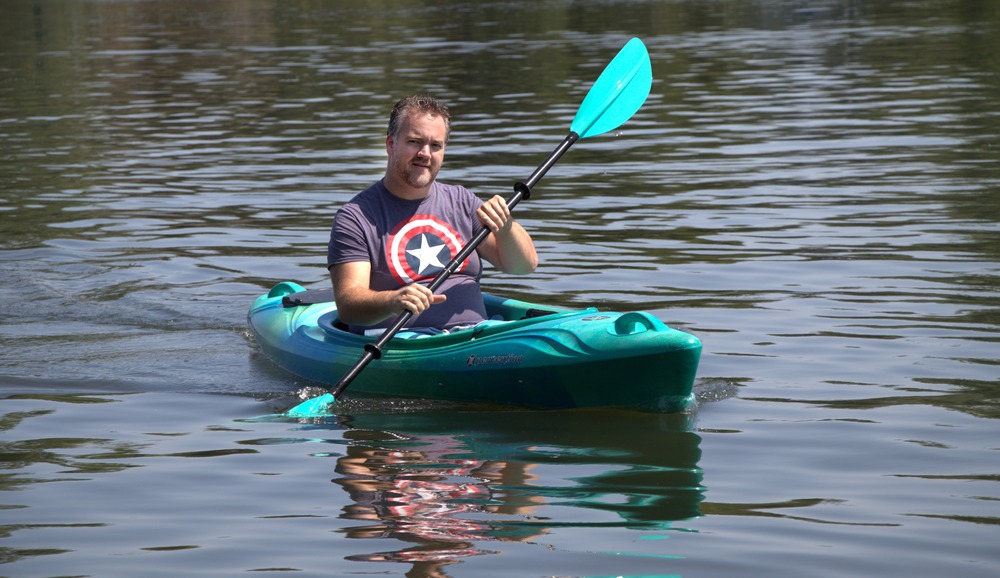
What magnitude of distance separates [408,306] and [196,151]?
380 inches

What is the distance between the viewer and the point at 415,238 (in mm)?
6727

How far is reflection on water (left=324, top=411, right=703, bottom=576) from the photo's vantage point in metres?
4.70

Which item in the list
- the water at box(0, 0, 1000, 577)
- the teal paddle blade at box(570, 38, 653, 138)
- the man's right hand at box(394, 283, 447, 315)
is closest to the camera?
the water at box(0, 0, 1000, 577)

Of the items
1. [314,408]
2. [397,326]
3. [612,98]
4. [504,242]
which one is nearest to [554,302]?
[612,98]

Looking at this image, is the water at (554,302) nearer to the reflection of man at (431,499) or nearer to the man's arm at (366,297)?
the reflection of man at (431,499)

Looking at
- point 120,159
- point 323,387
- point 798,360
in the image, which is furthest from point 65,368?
point 120,159

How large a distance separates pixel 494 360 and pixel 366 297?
2.06 feet

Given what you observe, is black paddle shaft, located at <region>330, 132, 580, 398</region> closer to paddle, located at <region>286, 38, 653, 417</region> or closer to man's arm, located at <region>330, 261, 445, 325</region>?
man's arm, located at <region>330, 261, 445, 325</region>

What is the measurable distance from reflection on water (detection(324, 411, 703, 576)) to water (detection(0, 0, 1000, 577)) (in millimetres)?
18

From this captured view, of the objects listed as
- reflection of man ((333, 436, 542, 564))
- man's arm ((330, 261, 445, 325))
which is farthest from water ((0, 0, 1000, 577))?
man's arm ((330, 261, 445, 325))

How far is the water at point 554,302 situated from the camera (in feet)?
15.3

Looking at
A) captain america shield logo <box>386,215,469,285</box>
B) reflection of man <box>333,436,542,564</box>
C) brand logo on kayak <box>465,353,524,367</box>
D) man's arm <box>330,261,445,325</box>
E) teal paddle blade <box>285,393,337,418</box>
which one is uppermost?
captain america shield logo <box>386,215,469,285</box>

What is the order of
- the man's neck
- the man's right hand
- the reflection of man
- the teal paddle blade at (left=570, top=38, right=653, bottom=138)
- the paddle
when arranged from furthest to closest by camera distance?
1. the teal paddle blade at (left=570, top=38, right=653, bottom=138)
2. the paddle
3. the man's neck
4. the man's right hand
5. the reflection of man

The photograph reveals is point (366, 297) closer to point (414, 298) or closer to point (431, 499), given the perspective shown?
point (414, 298)
